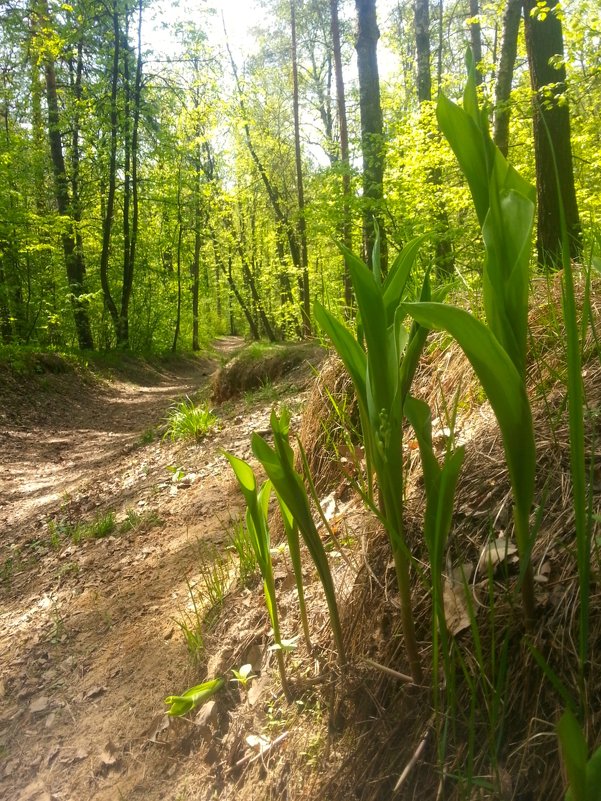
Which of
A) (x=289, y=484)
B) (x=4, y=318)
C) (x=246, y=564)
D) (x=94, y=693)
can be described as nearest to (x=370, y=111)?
(x=4, y=318)

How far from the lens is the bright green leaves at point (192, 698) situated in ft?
4.50

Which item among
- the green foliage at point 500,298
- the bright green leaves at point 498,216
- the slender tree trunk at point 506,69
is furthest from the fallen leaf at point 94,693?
the slender tree trunk at point 506,69

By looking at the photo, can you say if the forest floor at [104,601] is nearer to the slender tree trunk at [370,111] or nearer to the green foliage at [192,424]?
the green foliage at [192,424]

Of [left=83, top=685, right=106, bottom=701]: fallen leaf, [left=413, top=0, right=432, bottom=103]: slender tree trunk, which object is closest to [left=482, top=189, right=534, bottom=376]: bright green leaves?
[left=83, top=685, right=106, bottom=701]: fallen leaf

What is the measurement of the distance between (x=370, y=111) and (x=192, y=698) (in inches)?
343

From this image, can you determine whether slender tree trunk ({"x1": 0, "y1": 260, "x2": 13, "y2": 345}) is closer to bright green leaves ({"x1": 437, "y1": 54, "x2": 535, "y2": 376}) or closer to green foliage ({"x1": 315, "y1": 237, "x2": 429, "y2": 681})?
green foliage ({"x1": 315, "y1": 237, "x2": 429, "y2": 681})

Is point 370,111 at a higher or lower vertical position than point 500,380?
higher

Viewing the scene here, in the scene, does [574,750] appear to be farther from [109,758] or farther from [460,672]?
[109,758]

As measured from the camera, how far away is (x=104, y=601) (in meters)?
2.53

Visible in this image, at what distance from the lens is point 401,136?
719cm

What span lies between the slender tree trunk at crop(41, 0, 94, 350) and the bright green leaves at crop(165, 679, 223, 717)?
10837mm

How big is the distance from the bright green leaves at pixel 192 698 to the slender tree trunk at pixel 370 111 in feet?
22.6

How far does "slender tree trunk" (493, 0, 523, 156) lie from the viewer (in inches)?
255

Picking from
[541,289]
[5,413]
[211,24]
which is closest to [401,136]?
[541,289]
